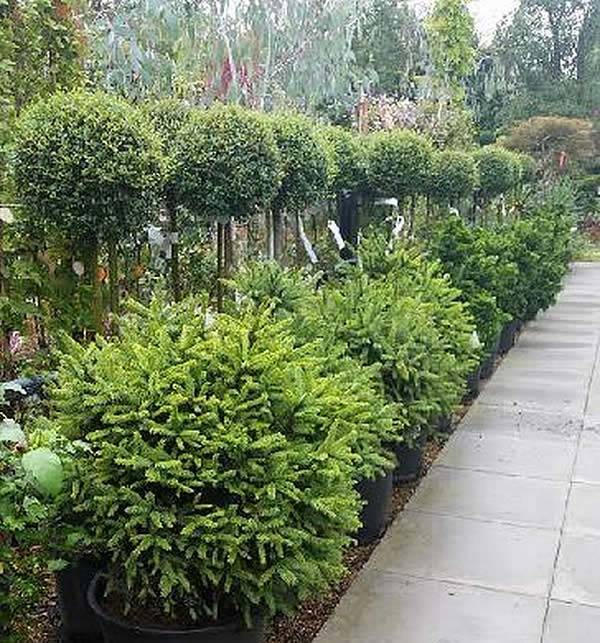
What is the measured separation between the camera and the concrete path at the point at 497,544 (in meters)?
3.11

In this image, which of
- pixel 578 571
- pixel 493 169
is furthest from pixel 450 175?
pixel 578 571

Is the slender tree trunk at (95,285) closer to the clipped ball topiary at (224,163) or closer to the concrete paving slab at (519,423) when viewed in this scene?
the clipped ball topiary at (224,163)

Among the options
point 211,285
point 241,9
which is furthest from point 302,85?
point 211,285

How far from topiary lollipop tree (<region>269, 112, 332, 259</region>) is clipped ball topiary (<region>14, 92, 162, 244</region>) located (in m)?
1.50

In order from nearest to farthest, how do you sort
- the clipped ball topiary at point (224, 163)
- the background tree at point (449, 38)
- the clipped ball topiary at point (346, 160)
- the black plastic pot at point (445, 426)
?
1. the clipped ball topiary at point (224, 163)
2. the black plastic pot at point (445, 426)
3. the clipped ball topiary at point (346, 160)
4. the background tree at point (449, 38)

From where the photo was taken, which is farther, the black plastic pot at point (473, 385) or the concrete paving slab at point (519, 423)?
the black plastic pot at point (473, 385)

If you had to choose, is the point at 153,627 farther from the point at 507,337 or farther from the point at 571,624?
the point at 507,337

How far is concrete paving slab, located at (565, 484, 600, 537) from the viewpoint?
3.96 meters

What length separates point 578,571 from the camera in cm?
353

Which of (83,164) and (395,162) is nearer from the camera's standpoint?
(83,164)

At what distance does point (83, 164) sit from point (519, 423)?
137 inches

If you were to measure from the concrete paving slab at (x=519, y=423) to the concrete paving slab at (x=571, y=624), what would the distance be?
219cm

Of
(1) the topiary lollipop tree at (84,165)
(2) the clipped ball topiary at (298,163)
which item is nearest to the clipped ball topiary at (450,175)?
(2) the clipped ball topiary at (298,163)

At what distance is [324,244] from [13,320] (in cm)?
472
